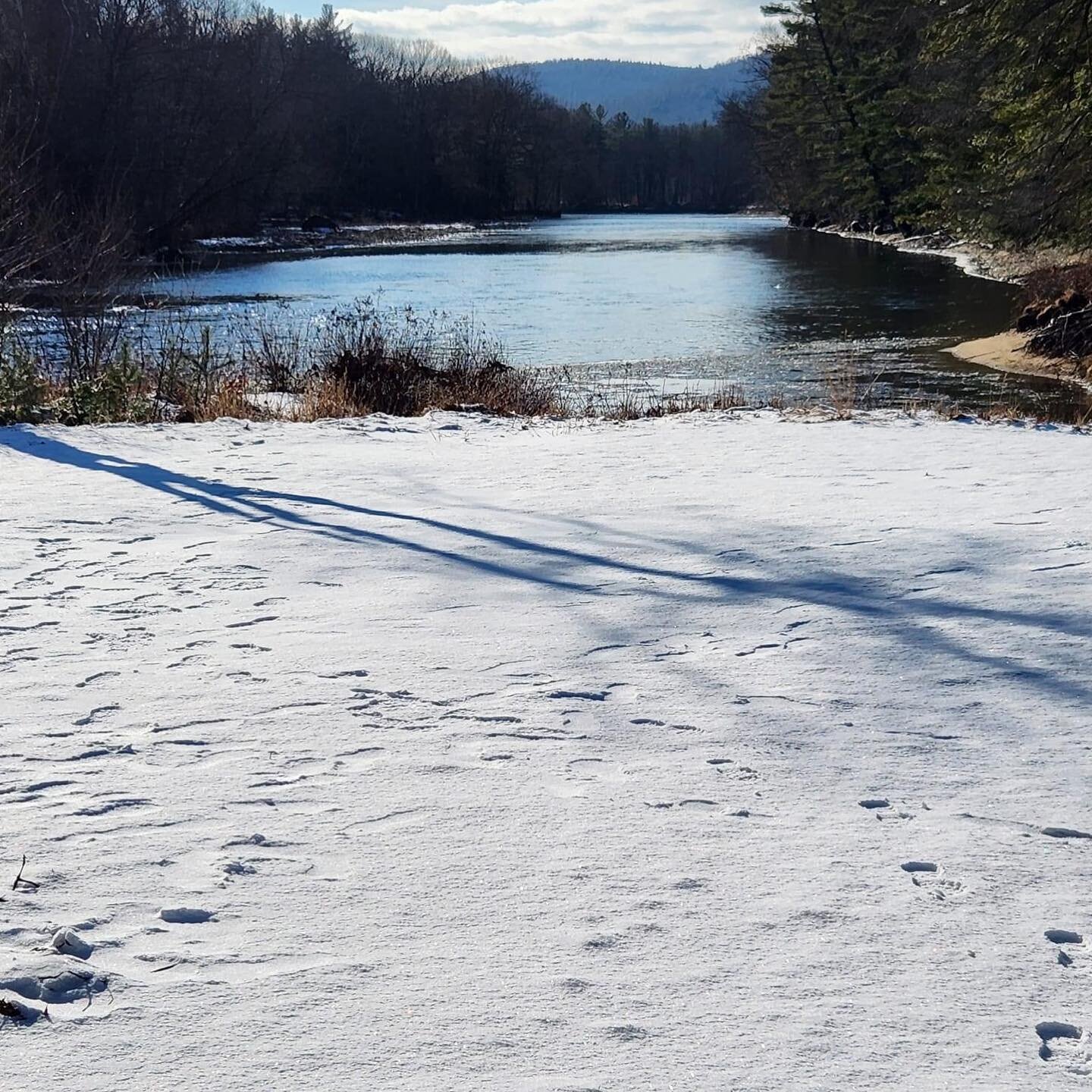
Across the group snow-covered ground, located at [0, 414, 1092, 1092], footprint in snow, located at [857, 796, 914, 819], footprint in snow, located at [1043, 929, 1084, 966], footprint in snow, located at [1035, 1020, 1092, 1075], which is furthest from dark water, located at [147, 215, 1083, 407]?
footprint in snow, located at [1035, 1020, 1092, 1075]

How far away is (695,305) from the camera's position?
1043 inches

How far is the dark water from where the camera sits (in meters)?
17.5

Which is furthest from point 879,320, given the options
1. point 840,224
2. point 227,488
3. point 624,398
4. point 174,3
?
point 840,224

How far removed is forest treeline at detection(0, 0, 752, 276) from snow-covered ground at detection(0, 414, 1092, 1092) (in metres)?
8.69

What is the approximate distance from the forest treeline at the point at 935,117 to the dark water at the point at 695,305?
7.44ft

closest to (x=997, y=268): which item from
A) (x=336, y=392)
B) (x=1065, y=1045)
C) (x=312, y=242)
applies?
(x=336, y=392)

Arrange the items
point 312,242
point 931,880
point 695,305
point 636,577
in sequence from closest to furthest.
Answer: point 931,880 → point 636,577 → point 695,305 → point 312,242

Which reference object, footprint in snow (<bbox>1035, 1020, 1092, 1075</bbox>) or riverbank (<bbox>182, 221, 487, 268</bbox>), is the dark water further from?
footprint in snow (<bbox>1035, 1020, 1092, 1075</bbox>)

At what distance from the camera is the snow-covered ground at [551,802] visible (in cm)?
199

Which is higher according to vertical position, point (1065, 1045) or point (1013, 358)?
point (1013, 358)

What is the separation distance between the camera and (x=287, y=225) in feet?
214

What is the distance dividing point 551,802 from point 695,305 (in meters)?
24.6

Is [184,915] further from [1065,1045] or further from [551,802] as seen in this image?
[1065,1045]

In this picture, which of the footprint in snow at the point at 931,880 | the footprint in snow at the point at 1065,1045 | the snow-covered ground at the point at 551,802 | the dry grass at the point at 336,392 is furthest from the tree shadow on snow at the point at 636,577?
the dry grass at the point at 336,392
